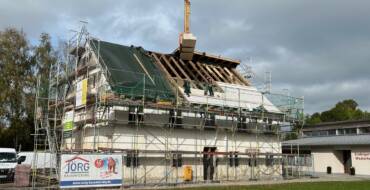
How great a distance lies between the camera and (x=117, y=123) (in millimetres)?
22125

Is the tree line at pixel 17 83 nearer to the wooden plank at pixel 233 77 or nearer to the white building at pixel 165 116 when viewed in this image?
the white building at pixel 165 116

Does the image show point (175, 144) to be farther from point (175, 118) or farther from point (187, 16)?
point (187, 16)

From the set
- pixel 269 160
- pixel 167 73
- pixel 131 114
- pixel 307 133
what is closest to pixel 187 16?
pixel 167 73

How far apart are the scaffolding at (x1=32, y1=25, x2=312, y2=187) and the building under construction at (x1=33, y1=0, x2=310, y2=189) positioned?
59 mm

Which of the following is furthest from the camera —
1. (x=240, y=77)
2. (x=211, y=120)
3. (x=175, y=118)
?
(x=240, y=77)

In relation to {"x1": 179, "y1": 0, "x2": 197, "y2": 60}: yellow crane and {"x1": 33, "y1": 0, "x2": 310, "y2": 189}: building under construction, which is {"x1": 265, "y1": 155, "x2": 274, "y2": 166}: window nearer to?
{"x1": 33, "y1": 0, "x2": 310, "y2": 189}: building under construction

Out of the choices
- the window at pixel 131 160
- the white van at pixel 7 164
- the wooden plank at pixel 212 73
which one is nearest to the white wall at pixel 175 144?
the window at pixel 131 160

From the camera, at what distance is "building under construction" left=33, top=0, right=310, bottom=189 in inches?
876

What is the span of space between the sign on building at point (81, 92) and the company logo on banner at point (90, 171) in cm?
504

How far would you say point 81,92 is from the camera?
2278 centimetres

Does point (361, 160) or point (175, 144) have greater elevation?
point (175, 144)

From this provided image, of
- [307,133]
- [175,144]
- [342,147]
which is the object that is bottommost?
[342,147]

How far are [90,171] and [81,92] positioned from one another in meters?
6.22

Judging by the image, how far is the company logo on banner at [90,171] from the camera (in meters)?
17.3
